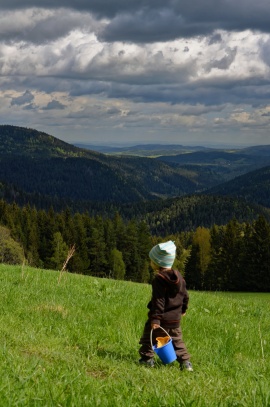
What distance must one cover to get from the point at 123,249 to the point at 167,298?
106106mm

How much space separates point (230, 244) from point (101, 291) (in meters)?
86.9

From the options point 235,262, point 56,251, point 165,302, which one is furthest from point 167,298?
point 235,262

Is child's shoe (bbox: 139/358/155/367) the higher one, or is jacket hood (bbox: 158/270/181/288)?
jacket hood (bbox: 158/270/181/288)

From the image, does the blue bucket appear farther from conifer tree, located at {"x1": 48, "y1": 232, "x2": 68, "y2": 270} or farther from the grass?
conifer tree, located at {"x1": 48, "y1": 232, "x2": 68, "y2": 270}

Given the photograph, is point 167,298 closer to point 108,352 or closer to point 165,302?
point 165,302

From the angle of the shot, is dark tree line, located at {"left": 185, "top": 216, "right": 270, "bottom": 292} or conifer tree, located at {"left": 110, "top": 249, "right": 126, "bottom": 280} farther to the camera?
conifer tree, located at {"left": 110, "top": 249, "right": 126, "bottom": 280}

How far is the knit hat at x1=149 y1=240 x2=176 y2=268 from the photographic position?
7.27 m

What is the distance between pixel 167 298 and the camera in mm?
7469

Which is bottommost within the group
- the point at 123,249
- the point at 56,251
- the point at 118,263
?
the point at 118,263

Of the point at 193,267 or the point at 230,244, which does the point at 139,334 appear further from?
the point at 193,267

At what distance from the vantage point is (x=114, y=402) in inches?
180

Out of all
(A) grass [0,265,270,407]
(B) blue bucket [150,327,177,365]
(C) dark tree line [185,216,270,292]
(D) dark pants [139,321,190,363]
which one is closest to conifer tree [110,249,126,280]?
(C) dark tree line [185,216,270,292]

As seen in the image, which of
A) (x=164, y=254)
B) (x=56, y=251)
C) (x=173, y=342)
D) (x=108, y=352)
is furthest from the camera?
(x=56, y=251)

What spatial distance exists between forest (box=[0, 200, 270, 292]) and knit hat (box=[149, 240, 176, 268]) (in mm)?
76404
